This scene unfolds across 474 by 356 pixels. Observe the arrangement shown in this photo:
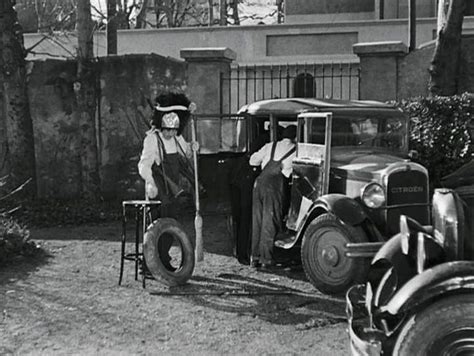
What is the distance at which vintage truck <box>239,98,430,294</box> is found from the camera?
723 centimetres

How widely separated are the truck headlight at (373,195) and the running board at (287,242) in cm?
92

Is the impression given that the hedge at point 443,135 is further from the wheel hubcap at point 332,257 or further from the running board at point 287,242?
the wheel hubcap at point 332,257

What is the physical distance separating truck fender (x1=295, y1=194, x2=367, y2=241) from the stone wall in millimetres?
6372

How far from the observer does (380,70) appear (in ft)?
41.1

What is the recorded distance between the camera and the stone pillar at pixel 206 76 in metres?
13.0

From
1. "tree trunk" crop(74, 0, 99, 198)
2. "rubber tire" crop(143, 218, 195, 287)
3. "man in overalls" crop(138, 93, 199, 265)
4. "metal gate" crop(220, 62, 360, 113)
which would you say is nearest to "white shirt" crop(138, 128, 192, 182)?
"man in overalls" crop(138, 93, 199, 265)

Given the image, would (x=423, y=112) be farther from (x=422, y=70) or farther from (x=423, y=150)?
(x=422, y=70)

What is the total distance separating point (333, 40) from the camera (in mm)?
22781

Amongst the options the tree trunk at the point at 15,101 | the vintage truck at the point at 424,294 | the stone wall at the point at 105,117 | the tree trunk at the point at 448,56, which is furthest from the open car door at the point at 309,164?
the tree trunk at the point at 15,101

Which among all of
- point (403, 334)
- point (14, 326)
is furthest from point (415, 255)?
point (14, 326)

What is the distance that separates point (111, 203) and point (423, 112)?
18.6 feet

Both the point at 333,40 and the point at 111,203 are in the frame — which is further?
the point at 333,40

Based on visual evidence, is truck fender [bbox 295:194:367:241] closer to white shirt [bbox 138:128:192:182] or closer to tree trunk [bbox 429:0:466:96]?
white shirt [bbox 138:128:192:182]

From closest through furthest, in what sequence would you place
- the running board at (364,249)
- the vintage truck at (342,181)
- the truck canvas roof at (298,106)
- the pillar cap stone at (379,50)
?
1. the running board at (364,249)
2. the vintage truck at (342,181)
3. the truck canvas roof at (298,106)
4. the pillar cap stone at (379,50)
